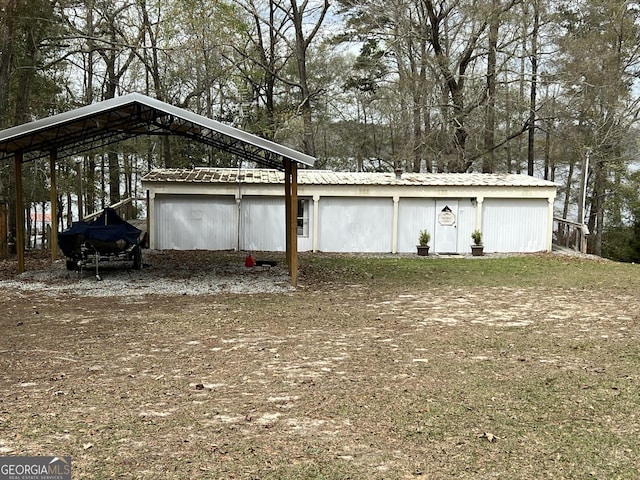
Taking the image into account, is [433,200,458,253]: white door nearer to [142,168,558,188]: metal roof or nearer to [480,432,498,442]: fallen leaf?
[142,168,558,188]: metal roof

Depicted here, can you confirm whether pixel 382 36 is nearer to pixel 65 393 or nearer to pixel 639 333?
pixel 639 333

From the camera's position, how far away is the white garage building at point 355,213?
16.0 meters

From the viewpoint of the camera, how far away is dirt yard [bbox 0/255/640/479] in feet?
9.88

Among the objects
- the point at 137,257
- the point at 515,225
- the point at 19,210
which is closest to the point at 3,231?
the point at 19,210

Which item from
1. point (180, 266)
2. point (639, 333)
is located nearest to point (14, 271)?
point (180, 266)

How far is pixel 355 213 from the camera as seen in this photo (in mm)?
16328

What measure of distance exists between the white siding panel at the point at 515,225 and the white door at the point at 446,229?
90 centimetres

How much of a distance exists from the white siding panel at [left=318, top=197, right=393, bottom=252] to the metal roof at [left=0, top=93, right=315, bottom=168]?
163 inches

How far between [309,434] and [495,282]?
7.86 metres

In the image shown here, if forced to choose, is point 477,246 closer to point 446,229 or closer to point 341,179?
point 446,229

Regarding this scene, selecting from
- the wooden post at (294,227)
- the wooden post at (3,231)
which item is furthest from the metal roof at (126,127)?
the wooden post at (3,231)

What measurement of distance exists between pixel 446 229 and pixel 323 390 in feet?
42.6

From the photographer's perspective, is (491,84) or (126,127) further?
(491,84)

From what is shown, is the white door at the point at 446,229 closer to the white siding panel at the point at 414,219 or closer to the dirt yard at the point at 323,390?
the white siding panel at the point at 414,219
